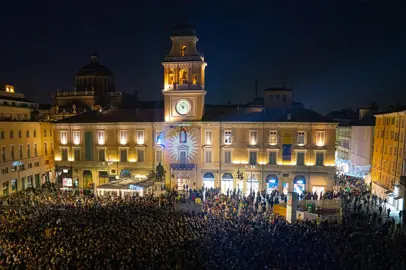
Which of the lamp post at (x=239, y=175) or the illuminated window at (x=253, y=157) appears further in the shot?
the illuminated window at (x=253, y=157)

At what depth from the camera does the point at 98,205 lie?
3041cm

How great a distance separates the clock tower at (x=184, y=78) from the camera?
4159 cm

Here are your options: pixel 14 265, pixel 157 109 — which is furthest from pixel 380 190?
pixel 14 265

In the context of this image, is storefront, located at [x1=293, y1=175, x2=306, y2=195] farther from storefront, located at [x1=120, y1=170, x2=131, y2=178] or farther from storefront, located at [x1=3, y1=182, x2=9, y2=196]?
storefront, located at [x1=3, y1=182, x2=9, y2=196]

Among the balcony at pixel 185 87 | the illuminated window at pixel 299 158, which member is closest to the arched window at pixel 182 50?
the balcony at pixel 185 87

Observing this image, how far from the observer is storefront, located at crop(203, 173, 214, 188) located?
Result: 41.8 metres

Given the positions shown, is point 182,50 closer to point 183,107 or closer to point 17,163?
point 183,107

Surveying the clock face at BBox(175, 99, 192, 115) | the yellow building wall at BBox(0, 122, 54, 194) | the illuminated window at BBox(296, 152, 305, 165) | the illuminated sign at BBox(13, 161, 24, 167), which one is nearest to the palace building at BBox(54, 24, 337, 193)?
the clock face at BBox(175, 99, 192, 115)

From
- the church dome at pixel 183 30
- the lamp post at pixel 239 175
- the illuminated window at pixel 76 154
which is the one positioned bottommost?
the lamp post at pixel 239 175

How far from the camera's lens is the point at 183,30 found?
4156cm

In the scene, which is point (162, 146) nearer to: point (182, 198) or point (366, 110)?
point (182, 198)

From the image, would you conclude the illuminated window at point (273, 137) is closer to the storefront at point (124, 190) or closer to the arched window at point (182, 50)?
the arched window at point (182, 50)

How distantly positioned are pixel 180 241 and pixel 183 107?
2361 centimetres

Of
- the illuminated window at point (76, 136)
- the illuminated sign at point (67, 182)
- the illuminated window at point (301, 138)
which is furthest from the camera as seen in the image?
the illuminated window at point (76, 136)
